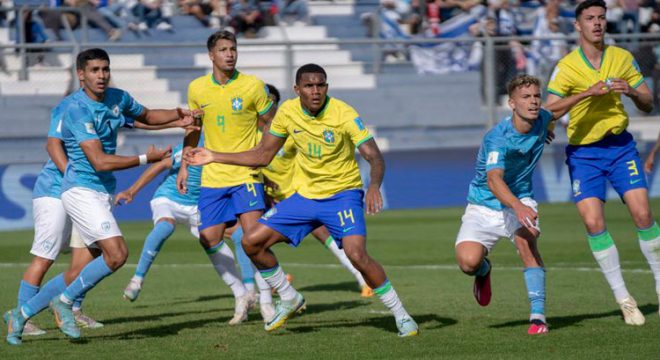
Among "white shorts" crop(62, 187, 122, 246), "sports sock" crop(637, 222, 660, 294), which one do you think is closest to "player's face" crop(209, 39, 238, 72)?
"white shorts" crop(62, 187, 122, 246)

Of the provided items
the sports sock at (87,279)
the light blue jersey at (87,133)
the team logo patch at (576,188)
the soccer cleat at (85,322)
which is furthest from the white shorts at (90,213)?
the team logo patch at (576,188)

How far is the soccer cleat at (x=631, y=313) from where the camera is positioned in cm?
966

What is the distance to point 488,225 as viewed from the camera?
31.9 feet

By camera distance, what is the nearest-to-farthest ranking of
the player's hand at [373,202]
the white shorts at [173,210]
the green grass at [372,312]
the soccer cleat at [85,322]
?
1. the green grass at [372,312]
2. the player's hand at [373,202]
3. the soccer cleat at [85,322]
4. the white shorts at [173,210]

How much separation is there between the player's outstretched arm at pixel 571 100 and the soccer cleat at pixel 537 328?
5.43 ft

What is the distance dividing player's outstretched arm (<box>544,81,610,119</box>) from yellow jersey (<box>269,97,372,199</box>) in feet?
4.93

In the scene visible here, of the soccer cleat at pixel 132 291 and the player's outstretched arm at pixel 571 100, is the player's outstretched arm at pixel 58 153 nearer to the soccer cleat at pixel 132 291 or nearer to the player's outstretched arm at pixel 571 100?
the soccer cleat at pixel 132 291

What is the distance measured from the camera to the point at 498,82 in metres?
23.3

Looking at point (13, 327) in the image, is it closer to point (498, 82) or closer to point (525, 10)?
point (498, 82)

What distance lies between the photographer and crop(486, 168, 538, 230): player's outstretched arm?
8.94 m

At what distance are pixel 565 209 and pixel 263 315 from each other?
41.0 ft

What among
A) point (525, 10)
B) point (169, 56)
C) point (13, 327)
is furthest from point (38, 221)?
point (525, 10)

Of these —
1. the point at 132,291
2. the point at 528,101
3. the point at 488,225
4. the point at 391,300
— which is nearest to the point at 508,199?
the point at 488,225

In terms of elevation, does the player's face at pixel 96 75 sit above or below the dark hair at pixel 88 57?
below
